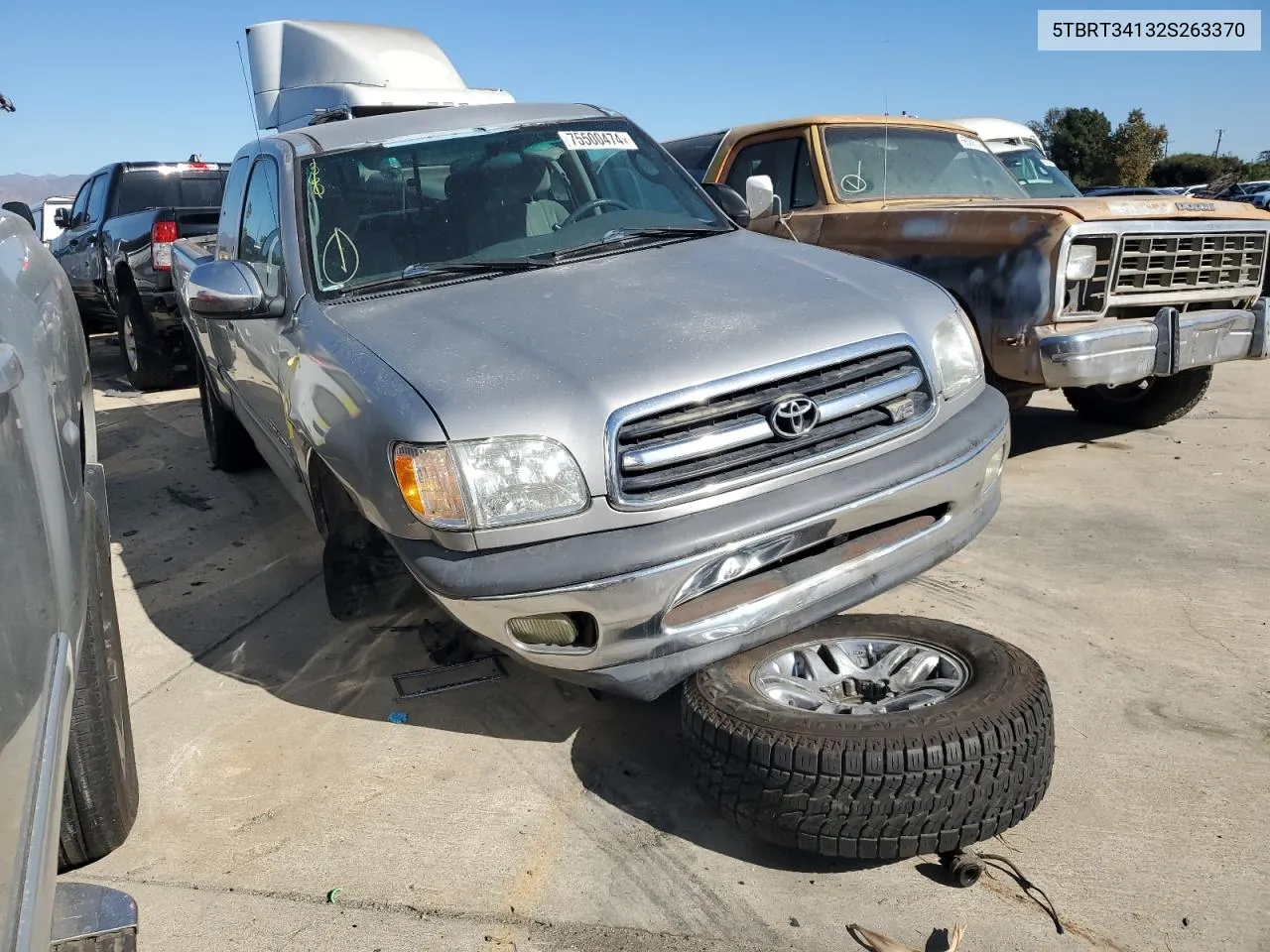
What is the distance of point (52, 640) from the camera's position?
1.62 m

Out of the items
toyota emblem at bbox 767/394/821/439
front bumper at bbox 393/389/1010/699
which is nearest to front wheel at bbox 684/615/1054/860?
front bumper at bbox 393/389/1010/699

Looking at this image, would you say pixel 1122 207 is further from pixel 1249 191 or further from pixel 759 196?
pixel 1249 191

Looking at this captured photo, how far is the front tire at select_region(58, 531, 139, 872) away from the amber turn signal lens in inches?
28.7

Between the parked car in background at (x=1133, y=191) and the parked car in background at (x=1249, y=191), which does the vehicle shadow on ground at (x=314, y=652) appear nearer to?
the parked car in background at (x=1133, y=191)

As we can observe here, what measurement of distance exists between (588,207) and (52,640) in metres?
2.79

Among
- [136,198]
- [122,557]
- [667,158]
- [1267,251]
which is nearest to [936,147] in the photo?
[1267,251]

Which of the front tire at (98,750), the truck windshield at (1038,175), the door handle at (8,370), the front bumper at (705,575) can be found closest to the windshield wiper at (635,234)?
the front bumper at (705,575)

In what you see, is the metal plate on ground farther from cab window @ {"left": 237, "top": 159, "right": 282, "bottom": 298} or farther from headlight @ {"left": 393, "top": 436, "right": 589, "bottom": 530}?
cab window @ {"left": 237, "top": 159, "right": 282, "bottom": 298}

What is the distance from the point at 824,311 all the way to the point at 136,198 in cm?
836

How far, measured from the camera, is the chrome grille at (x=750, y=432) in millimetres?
2703

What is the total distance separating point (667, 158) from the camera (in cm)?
444

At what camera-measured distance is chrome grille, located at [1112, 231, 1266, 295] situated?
500 centimetres

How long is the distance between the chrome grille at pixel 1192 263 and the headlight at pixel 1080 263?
19cm

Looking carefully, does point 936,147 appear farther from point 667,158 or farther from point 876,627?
point 876,627
